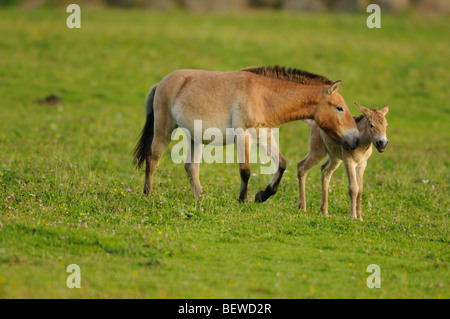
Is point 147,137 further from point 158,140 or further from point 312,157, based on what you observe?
point 312,157

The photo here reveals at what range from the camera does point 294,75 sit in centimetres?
945

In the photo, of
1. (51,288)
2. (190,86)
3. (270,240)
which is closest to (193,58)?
(190,86)

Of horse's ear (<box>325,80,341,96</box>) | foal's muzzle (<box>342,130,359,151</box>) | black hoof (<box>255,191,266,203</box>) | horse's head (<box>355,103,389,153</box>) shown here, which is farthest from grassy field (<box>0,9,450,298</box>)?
horse's ear (<box>325,80,341,96</box>)

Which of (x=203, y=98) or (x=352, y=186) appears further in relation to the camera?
(x=203, y=98)

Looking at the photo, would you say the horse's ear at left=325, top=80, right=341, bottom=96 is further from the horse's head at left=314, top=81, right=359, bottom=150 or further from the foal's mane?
the foal's mane

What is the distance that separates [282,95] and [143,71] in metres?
13.1

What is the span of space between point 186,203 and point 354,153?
2.88 metres

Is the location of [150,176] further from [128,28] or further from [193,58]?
[128,28]

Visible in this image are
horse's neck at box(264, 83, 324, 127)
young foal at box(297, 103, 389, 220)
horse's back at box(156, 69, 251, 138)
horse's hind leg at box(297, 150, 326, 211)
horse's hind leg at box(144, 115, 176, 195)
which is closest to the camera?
young foal at box(297, 103, 389, 220)

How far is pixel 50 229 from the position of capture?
297 inches

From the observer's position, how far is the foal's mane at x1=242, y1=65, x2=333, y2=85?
933 centimetres

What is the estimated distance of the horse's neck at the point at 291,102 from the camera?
9172mm

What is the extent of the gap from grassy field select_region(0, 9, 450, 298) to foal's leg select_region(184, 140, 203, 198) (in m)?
0.33

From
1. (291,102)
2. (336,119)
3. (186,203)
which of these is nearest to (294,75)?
(291,102)
